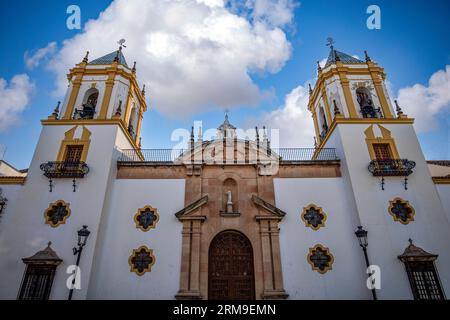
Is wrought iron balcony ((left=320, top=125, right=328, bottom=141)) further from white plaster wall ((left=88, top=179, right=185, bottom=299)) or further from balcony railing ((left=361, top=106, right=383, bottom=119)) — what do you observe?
white plaster wall ((left=88, top=179, right=185, bottom=299))

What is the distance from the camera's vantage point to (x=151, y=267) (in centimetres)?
1327

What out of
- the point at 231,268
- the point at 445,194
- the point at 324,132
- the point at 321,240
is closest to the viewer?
the point at 231,268

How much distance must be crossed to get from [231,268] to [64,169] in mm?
9881

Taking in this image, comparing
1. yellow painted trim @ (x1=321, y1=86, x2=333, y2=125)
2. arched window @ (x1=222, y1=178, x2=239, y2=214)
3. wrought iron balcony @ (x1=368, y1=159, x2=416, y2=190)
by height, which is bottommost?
arched window @ (x1=222, y1=178, x2=239, y2=214)

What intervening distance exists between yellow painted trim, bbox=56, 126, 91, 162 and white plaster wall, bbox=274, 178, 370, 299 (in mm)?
10556

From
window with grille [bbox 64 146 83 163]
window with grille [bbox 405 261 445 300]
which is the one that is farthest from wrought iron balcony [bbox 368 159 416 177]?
window with grille [bbox 64 146 83 163]

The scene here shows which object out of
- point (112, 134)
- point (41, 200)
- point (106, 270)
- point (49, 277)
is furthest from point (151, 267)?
point (112, 134)

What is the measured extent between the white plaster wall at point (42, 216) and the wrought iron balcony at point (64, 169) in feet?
0.92

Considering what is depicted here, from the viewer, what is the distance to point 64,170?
47.8 ft

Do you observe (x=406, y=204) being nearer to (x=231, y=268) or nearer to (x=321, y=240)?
(x=321, y=240)

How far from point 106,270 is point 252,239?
704cm

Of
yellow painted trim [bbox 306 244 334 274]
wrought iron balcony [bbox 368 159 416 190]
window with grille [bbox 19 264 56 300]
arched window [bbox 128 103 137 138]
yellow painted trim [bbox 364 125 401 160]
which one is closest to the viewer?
window with grille [bbox 19 264 56 300]

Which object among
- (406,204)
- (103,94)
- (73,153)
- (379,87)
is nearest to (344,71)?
(379,87)

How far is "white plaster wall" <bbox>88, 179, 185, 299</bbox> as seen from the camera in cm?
1281
